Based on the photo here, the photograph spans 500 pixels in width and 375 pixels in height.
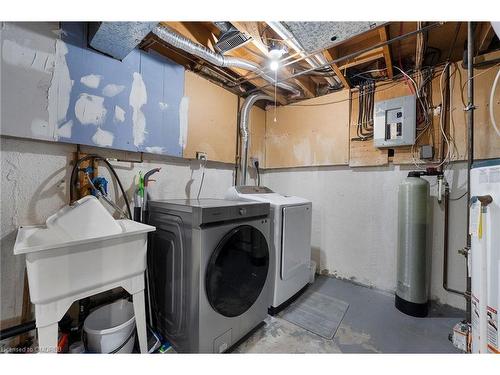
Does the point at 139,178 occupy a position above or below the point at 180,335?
above

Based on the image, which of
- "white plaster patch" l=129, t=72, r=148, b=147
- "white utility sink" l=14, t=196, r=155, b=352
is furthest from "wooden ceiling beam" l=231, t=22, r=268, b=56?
"white utility sink" l=14, t=196, r=155, b=352

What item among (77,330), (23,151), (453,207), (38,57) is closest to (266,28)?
(38,57)

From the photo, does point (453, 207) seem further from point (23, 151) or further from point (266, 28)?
point (23, 151)

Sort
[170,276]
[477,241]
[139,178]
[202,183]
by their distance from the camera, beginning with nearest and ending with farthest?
[477,241]
[170,276]
[139,178]
[202,183]

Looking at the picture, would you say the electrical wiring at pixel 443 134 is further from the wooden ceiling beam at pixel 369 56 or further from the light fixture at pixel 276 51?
the light fixture at pixel 276 51

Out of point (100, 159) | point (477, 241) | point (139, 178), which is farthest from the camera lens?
point (139, 178)

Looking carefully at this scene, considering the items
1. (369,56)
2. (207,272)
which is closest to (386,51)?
(369,56)

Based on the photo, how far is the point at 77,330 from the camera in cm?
134

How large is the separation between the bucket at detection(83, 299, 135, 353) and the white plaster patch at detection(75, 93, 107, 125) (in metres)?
1.32

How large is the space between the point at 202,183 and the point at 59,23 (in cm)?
160

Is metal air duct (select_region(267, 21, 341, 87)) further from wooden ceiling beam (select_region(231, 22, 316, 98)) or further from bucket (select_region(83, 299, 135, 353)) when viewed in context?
bucket (select_region(83, 299, 135, 353))

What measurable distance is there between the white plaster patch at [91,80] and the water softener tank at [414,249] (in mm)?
2682

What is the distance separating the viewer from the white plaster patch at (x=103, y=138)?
4.84 ft

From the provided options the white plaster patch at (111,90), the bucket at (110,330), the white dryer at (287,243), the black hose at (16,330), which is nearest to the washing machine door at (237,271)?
the white dryer at (287,243)
